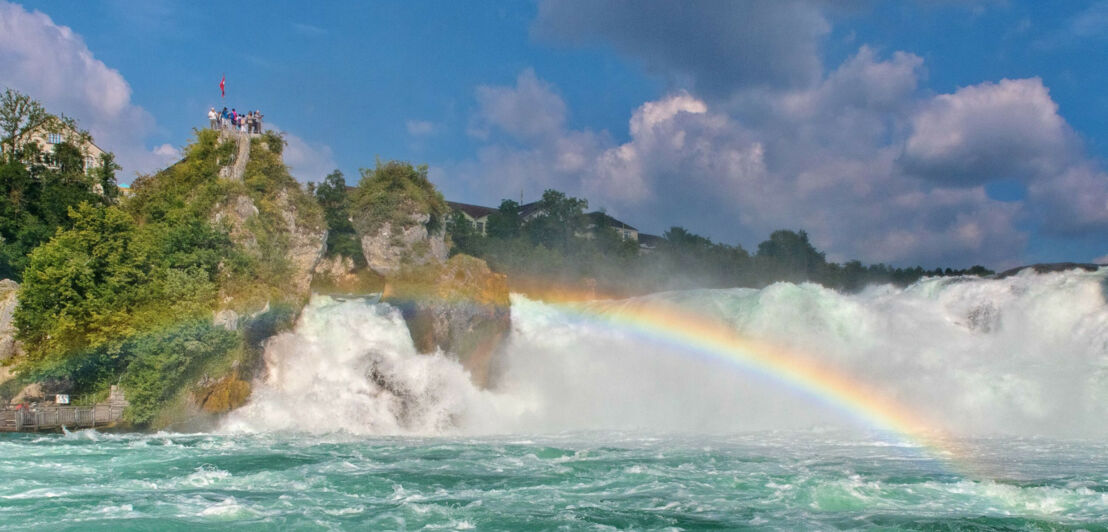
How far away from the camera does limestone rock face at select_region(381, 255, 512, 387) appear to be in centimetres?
3119

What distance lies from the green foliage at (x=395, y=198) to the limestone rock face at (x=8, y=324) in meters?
13.2

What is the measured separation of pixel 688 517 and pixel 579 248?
168 feet

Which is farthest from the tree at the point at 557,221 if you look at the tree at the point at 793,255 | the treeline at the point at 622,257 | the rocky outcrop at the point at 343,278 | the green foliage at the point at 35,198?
the green foliage at the point at 35,198

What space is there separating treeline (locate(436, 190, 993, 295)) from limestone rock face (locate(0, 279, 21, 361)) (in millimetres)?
26444

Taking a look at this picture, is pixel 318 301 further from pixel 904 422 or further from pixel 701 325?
pixel 904 422

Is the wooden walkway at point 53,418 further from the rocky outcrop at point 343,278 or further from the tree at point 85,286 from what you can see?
the rocky outcrop at point 343,278

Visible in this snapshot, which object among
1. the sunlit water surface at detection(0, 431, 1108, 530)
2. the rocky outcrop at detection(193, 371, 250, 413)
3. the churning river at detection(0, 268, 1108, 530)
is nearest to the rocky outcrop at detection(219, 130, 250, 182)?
the churning river at detection(0, 268, 1108, 530)

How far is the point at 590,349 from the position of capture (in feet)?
106

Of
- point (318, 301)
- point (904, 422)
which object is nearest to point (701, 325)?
point (904, 422)

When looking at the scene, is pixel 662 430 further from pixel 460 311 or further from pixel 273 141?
pixel 273 141

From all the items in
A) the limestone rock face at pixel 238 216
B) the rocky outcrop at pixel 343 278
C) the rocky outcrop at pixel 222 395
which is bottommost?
the rocky outcrop at pixel 222 395

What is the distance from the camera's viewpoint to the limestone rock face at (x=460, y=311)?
102ft

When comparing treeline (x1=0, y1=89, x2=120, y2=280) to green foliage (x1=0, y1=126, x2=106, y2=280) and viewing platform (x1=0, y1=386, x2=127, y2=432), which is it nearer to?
green foliage (x1=0, y1=126, x2=106, y2=280)

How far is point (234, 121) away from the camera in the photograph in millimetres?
35906
